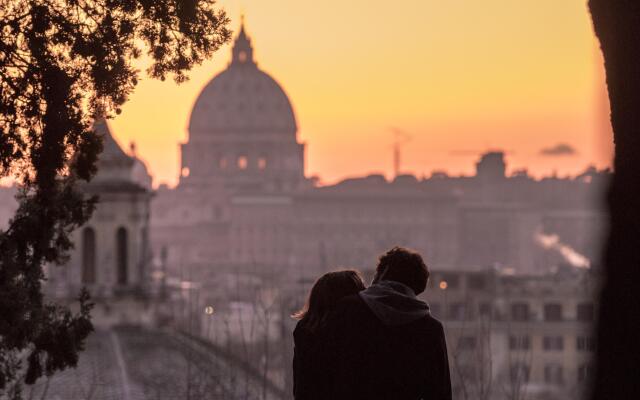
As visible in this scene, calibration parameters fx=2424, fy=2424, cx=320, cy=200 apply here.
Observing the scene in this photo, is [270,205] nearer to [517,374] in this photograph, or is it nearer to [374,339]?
[517,374]

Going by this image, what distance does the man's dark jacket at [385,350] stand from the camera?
826 centimetres

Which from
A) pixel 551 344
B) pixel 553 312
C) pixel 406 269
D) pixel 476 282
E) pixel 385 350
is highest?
pixel 476 282

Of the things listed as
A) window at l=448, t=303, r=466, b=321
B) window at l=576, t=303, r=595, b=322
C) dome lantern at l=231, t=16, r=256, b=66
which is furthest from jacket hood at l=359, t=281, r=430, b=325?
dome lantern at l=231, t=16, r=256, b=66

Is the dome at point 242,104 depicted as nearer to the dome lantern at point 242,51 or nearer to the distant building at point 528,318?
the dome lantern at point 242,51

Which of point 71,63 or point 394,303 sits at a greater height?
point 71,63

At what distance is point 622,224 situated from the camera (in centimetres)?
770

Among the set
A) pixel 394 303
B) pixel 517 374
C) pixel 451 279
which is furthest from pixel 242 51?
pixel 394 303

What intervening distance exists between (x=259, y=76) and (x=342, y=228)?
12.5 meters

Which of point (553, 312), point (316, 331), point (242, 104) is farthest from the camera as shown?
point (242, 104)

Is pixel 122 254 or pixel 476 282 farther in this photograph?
pixel 476 282

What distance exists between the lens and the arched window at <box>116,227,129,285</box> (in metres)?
40.4

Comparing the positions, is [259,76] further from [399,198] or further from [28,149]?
[28,149]

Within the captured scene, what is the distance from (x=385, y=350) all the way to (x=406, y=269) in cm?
37

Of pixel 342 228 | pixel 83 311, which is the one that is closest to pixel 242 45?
pixel 342 228
